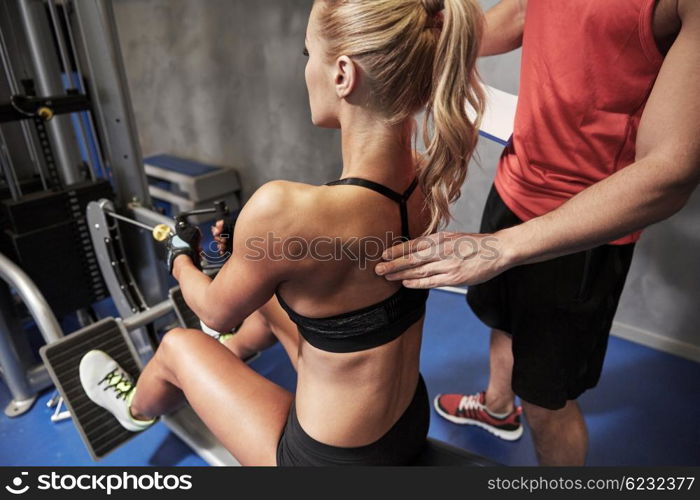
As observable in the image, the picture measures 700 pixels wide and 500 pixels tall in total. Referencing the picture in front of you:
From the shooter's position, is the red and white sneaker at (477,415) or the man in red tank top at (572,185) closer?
the man in red tank top at (572,185)

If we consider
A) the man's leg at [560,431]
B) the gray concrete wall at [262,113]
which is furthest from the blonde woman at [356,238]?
the gray concrete wall at [262,113]

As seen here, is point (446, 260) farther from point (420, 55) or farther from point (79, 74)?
point (79, 74)

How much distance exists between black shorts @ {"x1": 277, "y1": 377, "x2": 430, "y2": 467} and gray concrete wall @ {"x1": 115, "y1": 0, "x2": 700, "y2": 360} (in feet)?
4.28

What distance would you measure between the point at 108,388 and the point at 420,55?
4.27 feet

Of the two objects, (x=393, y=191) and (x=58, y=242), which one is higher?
(x=393, y=191)

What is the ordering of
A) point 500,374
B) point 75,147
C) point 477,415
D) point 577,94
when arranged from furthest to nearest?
point 75,147 < point 477,415 < point 500,374 < point 577,94

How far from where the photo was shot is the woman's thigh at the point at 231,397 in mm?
1062

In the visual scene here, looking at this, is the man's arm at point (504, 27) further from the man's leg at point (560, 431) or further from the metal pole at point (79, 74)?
the metal pole at point (79, 74)

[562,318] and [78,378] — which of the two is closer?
[562,318]

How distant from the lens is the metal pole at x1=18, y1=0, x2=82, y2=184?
5.63ft

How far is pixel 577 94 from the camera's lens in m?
0.95

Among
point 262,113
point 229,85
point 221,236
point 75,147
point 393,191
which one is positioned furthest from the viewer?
point 229,85

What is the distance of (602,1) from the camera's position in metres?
0.86

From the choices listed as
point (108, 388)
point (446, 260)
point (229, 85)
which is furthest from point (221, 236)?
point (229, 85)
